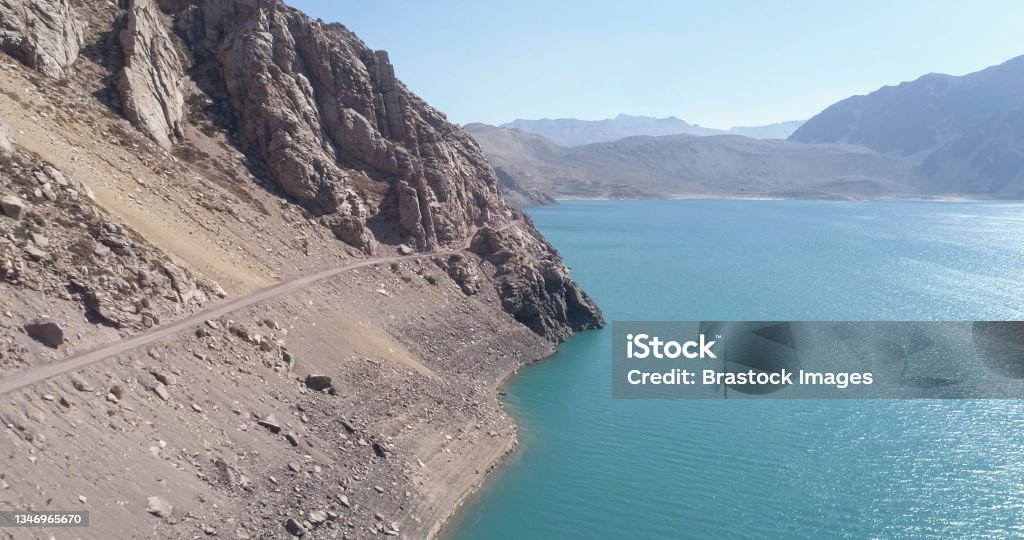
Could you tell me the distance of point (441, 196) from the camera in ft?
223

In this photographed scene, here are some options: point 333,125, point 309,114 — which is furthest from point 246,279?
point 333,125

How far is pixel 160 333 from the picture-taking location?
3253 cm

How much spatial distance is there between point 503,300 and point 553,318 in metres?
5.58

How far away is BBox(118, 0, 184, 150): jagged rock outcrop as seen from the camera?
2035 inches

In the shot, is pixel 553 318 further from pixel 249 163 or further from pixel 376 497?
pixel 376 497

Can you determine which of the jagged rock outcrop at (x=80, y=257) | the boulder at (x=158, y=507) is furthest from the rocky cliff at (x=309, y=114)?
the boulder at (x=158, y=507)

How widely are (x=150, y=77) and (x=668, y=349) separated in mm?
47399

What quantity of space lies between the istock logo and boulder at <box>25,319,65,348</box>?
42001 mm

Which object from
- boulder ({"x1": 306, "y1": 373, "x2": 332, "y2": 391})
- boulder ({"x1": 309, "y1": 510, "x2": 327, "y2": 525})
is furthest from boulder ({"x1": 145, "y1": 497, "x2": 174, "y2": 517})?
boulder ({"x1": 306, "y1": 373, "x2": 332, "y2": 391})

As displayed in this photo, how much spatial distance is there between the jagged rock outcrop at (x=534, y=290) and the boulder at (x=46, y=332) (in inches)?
1510

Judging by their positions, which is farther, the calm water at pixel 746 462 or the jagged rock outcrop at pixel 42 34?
the jagged rock outcrop at pixel 42 34

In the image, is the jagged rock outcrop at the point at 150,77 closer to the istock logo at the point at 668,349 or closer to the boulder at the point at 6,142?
the boulder at the point at 6,142

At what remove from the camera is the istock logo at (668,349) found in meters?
58.1

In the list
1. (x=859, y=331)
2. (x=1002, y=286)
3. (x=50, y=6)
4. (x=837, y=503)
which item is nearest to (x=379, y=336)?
(x=837, y=503)
